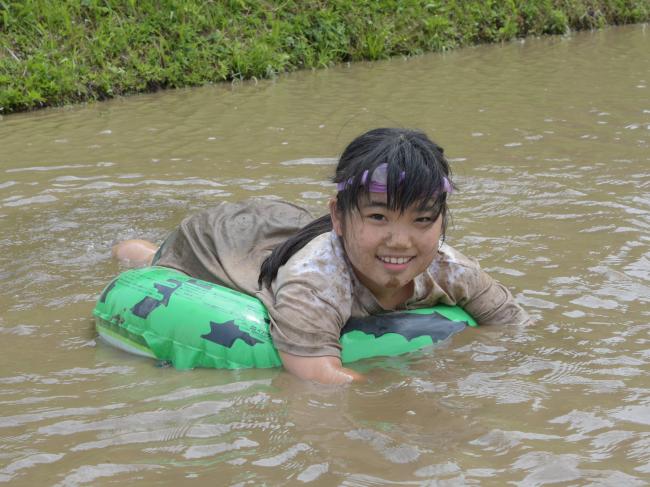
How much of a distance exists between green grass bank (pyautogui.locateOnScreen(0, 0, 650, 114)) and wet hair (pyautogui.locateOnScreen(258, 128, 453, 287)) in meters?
6.55

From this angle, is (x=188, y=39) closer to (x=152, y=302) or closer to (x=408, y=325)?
(x=152, y=302)

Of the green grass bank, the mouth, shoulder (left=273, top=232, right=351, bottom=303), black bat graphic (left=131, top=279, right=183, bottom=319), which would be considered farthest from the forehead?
the green grass bank

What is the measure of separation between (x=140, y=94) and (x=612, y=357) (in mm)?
7472

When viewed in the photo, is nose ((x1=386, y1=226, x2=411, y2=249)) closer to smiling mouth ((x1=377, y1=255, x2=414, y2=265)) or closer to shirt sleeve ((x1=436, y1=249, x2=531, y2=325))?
smiling mouth ((x1=377, y1=255, x2=414, y2=265))

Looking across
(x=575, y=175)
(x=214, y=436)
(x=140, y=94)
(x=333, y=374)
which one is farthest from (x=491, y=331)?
(x=140, y=94)

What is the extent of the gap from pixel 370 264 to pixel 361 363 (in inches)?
17.3

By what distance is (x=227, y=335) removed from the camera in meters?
3.74

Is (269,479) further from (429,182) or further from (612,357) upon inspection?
(612,357)

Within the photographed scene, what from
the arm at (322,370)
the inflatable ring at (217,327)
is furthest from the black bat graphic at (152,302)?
the arm at (322,370)

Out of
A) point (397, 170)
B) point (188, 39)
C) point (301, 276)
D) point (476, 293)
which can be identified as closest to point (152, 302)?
point (301, 276)

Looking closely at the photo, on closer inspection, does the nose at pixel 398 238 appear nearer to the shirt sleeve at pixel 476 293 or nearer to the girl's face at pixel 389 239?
the girl's face at pixel 389 239

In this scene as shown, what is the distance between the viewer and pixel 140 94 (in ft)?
33.3

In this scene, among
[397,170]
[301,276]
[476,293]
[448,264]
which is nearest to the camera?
[397,170]

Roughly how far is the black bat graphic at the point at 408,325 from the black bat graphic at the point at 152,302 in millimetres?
751
